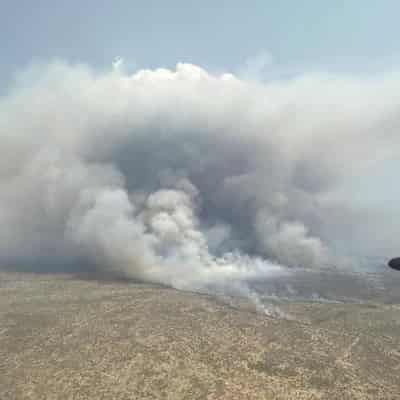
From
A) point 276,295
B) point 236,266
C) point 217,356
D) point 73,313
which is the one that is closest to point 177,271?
point 236,266

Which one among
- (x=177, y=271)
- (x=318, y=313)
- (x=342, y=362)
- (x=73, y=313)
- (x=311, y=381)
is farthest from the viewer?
(x=177, y=271)

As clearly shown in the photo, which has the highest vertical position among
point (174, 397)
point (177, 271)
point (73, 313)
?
point (177, 271)

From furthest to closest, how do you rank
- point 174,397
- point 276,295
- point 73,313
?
point 276,295, point 73,313, point 174,397

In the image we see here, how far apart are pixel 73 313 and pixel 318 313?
141 ft

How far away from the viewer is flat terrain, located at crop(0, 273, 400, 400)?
28.8m

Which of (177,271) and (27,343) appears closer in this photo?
(27,343)

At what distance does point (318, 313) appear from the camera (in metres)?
55.1

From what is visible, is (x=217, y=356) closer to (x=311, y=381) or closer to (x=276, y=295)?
(x=311, y=381)

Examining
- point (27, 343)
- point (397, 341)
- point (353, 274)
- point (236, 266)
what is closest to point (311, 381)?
point (397, 341)

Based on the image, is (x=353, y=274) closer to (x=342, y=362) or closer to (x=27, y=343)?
(x=342, y=362)

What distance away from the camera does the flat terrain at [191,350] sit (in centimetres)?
2875

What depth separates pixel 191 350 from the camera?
3641 centimetres

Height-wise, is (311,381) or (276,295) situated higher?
(276,295)

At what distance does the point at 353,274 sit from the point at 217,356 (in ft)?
277
